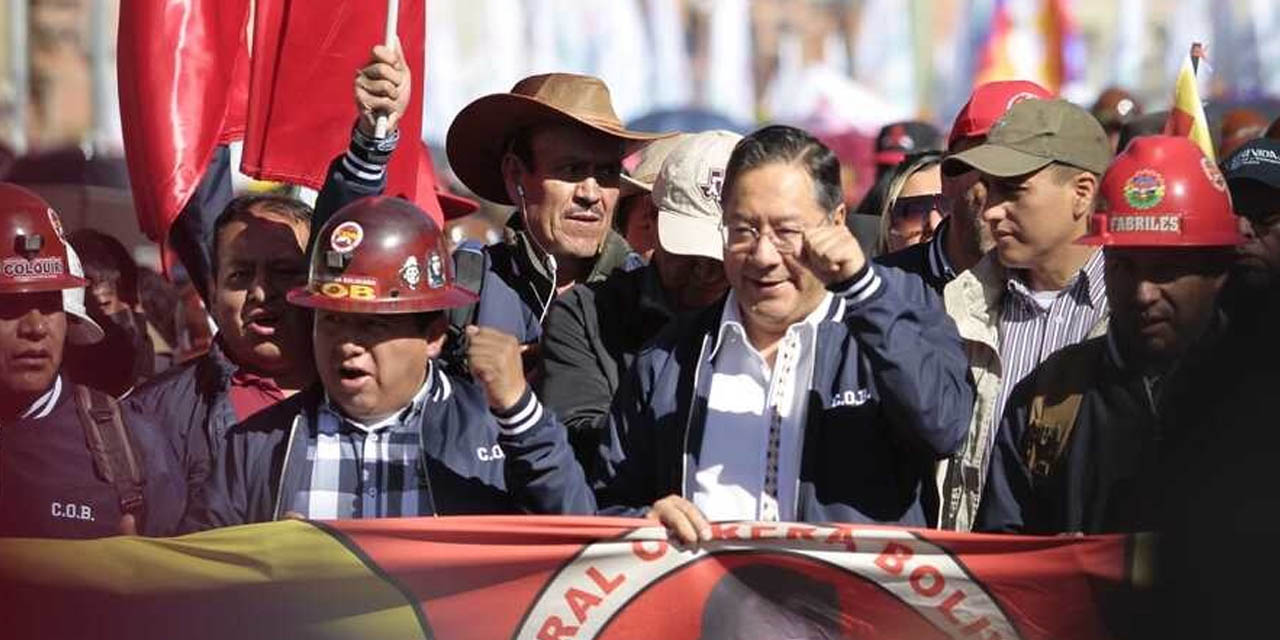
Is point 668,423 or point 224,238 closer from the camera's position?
point 668,423

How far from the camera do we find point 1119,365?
4973 mm

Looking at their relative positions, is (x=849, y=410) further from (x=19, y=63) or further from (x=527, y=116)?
(x=19, y=63)

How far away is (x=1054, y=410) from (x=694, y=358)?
2.68ft

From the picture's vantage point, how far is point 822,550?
16.0ft

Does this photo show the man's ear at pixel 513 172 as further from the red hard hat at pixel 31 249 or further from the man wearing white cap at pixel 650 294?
the red hard hat at pixel 31 249

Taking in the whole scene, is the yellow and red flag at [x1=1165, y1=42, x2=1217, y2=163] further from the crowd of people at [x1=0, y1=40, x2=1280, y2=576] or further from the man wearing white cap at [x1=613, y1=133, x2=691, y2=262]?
the man wearing white cap at [x1=613, y1=133, x2=691, y2=262]

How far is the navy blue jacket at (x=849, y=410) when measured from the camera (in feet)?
15.7

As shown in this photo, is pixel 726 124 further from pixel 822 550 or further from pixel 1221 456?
pixel 1221 456

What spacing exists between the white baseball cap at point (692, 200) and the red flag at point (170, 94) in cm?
147

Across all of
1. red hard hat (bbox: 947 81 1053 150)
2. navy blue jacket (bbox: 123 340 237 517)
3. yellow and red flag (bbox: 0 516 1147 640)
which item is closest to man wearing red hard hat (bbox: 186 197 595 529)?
yellow and red flag (bbox: 0 516 1147 640)

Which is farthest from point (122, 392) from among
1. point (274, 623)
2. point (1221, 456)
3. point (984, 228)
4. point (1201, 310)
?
point (1221, 456)

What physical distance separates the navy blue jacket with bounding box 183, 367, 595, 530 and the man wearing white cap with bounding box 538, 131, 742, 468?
0.57 m

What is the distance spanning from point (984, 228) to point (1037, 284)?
0.56 m

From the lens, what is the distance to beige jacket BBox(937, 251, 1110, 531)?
17.8 ft
